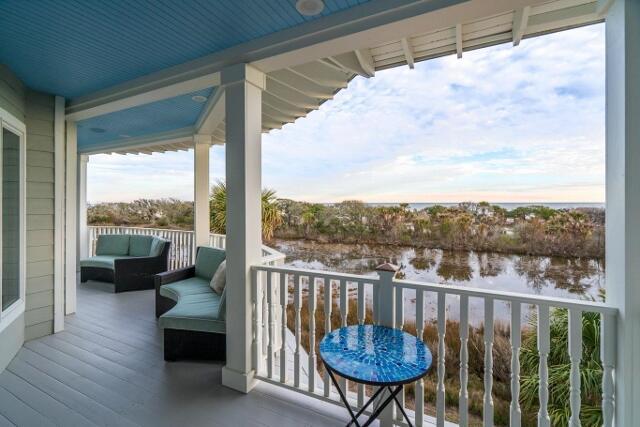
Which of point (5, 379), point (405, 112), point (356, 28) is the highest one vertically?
point (405, 112)

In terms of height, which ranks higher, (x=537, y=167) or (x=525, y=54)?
(x=525, y=54)

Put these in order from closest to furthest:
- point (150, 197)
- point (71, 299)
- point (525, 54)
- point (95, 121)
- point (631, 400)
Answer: point (631, 400), point (71, 299), point (95, 121), point (525, 54), point (150, 197)

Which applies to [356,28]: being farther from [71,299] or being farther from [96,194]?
[96,194]

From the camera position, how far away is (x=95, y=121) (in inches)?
173

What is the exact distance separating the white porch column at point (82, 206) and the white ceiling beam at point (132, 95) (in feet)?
11.2

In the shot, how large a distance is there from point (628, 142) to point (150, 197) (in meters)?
13.2

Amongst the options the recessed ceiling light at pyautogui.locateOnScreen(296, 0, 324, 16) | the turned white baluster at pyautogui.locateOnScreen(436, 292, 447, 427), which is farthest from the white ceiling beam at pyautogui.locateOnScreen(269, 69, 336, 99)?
the turned white baluster at pyautogui.locateOnScreen(436, 292, 447, 427)

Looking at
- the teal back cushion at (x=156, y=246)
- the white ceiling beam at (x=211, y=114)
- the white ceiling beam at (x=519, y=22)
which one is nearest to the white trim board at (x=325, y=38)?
the white ceiling beam at (x=519, y=22)

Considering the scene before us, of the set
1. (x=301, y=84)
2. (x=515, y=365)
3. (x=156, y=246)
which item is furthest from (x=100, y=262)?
(x=515, y=365)

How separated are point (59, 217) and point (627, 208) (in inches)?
202

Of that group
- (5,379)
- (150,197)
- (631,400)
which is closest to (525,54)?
(631,400)

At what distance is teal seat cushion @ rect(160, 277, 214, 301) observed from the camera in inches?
130

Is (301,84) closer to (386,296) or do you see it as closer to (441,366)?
(386,296)

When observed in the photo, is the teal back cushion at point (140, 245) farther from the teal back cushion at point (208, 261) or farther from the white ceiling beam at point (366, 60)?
the white ceiling beam at point (366, 60)
